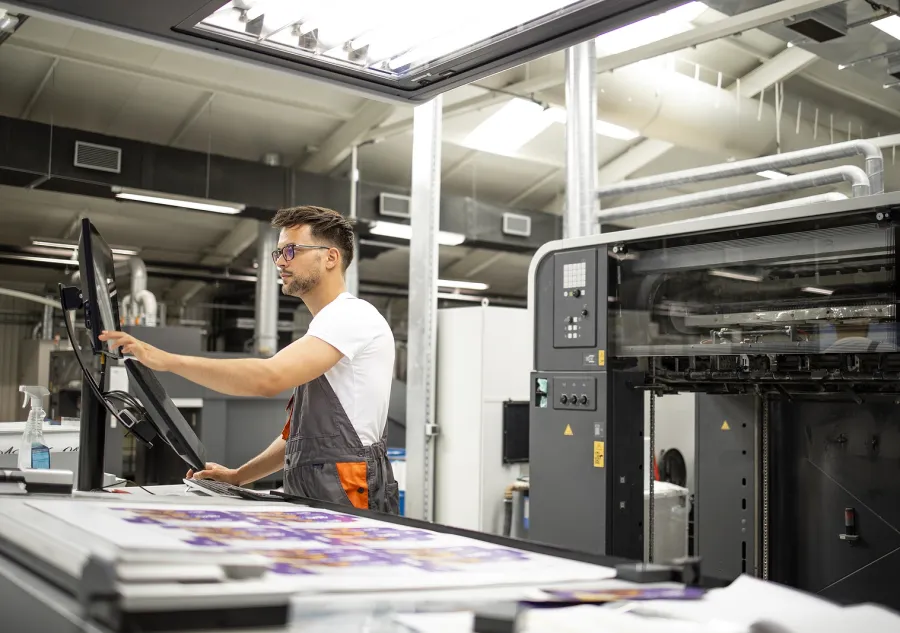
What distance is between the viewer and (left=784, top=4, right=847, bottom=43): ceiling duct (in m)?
3.85

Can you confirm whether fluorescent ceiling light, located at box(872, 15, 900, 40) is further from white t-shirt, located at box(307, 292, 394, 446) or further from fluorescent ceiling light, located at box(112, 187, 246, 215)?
fluorescent ceiling light, located at box(112, 187, 246, 215)

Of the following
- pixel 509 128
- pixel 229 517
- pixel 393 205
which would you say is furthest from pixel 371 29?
pixel 509 128

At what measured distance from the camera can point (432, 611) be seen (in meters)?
0.88

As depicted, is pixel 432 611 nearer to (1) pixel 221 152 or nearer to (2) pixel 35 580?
(2) pixel 35 580

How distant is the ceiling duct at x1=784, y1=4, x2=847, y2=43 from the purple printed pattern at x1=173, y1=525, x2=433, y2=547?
11.4 ft

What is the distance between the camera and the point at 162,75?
716 cm

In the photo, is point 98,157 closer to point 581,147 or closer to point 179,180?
point 179,180

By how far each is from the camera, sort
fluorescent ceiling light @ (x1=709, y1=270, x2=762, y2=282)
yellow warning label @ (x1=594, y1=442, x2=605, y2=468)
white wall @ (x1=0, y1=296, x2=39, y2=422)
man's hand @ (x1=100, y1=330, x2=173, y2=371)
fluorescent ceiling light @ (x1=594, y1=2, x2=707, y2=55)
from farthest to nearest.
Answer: white wall @ (x1=0, y1=296, x2=39, y2=422)
fluorescent ceiling light @ (x1=594, y1=2, x2=707, y2=55)
yellow warning label @ (x1=594, y1=442, x2=605, y2=468)
fluorescent ceiling light @ (x1=709, y1=270, x2=762, y2=282)
man's hand @ (x1=100, y1=330, x2=173, y2=371)

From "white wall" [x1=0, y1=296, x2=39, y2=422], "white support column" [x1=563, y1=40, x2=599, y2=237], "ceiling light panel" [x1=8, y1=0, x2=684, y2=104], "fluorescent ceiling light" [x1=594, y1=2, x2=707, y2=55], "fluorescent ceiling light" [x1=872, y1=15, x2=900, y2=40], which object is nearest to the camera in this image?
"ceiling light panel" [x1=8, y1=0, x2=684, y2=104]

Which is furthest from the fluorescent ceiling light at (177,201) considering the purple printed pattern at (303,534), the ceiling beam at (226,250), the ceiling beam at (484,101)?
the purple printed pattern at (303,534)

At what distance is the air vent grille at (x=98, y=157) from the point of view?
6.66 meters

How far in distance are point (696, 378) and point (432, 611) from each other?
1.97m

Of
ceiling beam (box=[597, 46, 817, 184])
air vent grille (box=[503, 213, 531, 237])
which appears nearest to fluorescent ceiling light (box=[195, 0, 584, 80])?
ceiling beam (box=[597, 46, 817, 184])

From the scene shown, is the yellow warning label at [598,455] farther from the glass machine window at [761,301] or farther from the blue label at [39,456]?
the blue label at [39,456]
